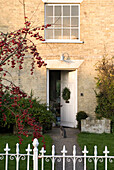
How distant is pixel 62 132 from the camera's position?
9805mm

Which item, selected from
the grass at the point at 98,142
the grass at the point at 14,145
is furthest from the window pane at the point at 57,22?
the grass at the point at 14,145

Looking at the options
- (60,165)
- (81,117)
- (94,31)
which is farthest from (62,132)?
(94,31)

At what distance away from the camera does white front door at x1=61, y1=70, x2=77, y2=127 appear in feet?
39.5

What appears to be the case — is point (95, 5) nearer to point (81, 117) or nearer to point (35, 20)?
point (35, 20)

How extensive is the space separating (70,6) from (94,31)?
1458 mm

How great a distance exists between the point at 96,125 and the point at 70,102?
2352mm

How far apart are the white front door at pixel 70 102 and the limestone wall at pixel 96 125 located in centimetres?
168

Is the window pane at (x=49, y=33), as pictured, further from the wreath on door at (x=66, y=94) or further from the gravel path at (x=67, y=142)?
the gravel path at (x=67, y=142)

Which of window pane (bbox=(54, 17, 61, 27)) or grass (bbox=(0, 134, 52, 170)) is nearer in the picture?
grass (bbox=(0, 134, 52, 170))

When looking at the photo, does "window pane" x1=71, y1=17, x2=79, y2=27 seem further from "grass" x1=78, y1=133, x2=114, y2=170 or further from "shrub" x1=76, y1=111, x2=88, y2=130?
"grass" x1=78, y1=133, x2=114, y2=170

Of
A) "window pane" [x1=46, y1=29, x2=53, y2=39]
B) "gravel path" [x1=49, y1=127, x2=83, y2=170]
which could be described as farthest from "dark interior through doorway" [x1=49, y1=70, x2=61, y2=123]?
"window pane" [x1=46, y1=29, x2=53, y2=39]

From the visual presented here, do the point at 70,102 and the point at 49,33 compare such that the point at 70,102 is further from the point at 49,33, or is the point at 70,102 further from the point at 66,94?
the point at 49,33

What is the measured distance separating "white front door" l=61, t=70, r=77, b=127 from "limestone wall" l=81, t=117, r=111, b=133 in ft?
5.51

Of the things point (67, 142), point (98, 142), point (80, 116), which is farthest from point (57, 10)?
point (98, 142)
